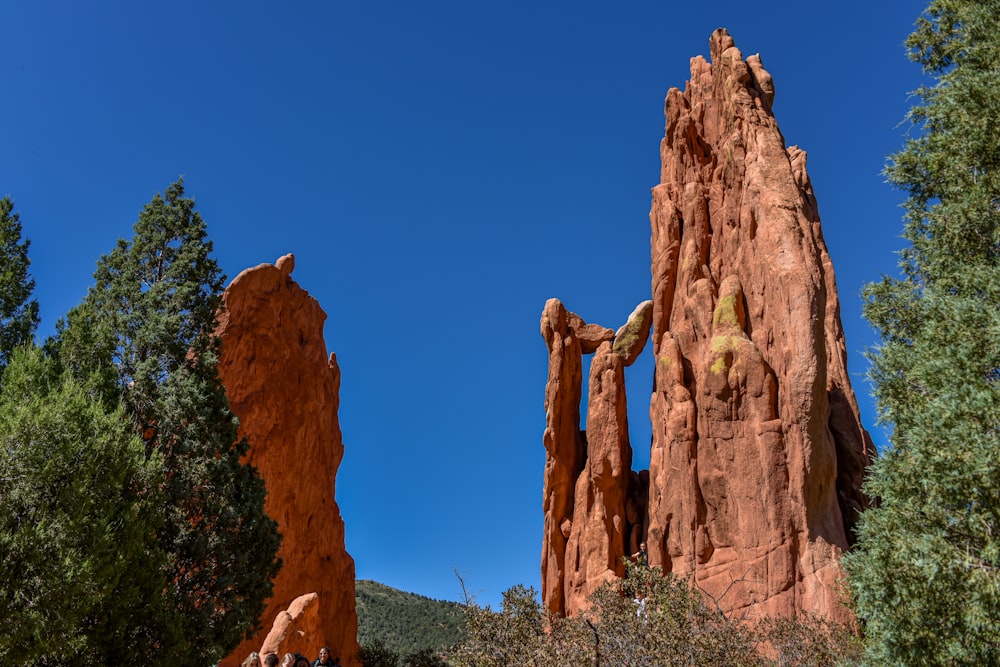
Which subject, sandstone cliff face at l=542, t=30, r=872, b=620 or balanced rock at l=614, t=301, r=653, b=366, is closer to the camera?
sandstone cliff face at l=542, t=30, r=872, b=620

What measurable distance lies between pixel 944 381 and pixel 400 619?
67.0 m

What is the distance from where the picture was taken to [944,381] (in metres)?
11.2

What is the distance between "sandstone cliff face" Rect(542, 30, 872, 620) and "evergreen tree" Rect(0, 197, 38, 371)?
857 inches

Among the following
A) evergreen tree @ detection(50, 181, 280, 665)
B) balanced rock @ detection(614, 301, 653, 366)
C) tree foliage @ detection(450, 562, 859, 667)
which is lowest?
tree foliage @ detection(450, 562, 859, 667)

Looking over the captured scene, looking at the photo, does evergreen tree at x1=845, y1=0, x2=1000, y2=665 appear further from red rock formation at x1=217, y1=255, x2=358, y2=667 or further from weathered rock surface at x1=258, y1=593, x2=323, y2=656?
red rock formation at x1=217, y1=255, x2=358, y2=667

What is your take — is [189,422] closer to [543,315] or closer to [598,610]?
[598,610]

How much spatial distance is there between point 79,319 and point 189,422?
13.3 feet

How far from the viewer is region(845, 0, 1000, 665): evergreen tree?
991cm

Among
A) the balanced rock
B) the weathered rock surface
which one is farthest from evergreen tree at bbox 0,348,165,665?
the balanced rock

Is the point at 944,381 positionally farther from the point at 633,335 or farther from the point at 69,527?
the point at 633,335

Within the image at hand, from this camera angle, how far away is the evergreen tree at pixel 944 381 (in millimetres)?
9906

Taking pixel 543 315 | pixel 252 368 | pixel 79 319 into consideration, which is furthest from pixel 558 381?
pixel 79 319

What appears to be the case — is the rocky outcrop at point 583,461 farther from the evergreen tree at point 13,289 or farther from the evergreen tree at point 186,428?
the evergreen tree at point 13,289

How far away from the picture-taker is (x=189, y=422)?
71.6 ft
